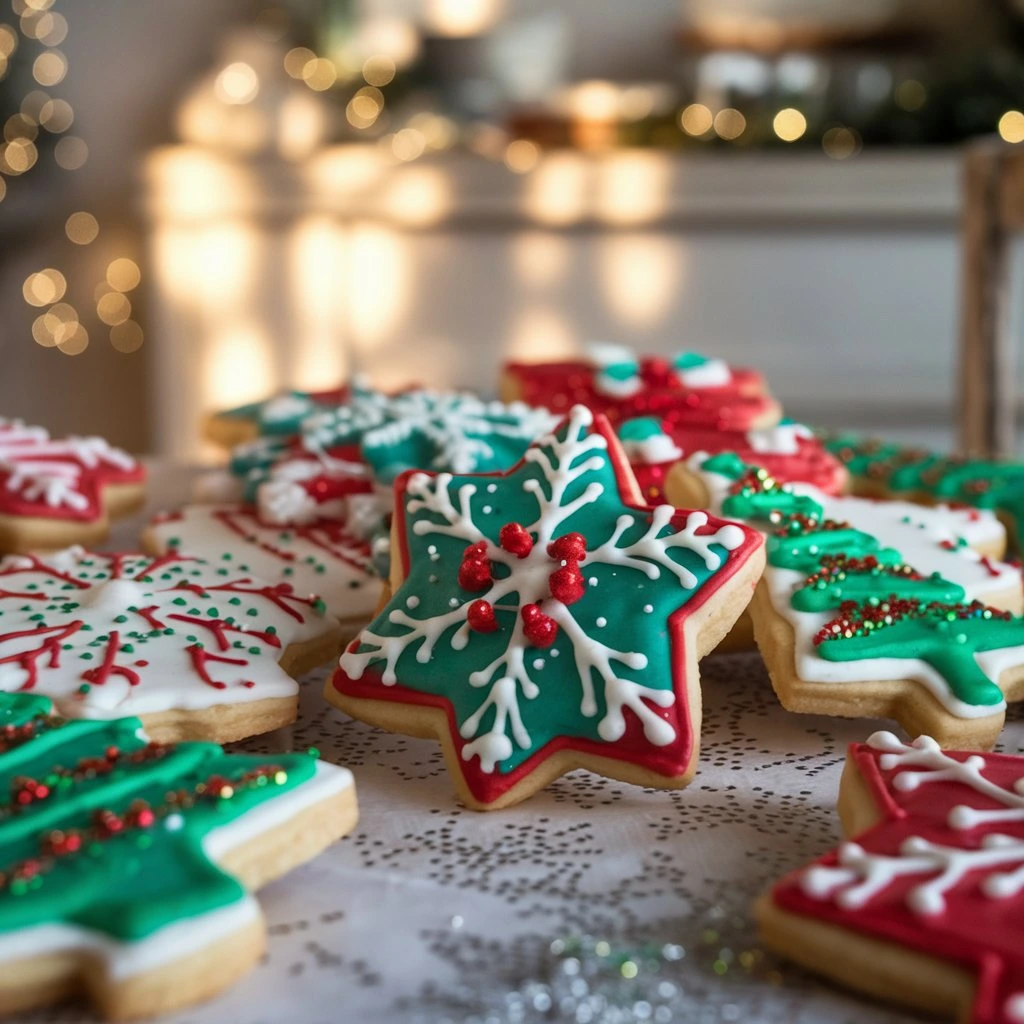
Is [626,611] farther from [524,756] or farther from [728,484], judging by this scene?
[728,484]

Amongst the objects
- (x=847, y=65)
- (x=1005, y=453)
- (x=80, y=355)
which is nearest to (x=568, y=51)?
(x=847, y=65)

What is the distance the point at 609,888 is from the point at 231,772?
0.65 feet

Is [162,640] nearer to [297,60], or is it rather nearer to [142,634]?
[142,634]

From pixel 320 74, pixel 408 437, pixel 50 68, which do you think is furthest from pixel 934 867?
pixel 50 68

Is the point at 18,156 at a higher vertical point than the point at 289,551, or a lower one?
higher

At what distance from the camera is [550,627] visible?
2.49 feet

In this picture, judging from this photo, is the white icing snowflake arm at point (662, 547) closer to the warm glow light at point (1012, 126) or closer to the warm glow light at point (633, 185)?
the warm glow light at point (633, 185)

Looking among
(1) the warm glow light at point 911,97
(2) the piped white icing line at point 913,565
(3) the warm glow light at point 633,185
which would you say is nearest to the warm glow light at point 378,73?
(3) the warm glow light at point 633,185

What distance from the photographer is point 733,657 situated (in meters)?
1.00

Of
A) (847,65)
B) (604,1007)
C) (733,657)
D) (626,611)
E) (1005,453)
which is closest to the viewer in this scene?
(604,1007)

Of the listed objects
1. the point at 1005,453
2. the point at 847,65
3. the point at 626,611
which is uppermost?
the point at 847,65

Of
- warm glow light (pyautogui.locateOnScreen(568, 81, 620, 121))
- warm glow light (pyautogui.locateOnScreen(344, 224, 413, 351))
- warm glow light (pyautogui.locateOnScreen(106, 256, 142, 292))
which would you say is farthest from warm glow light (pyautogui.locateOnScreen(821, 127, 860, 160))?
warm glow light (pyautogui.locateOnScreen(106, 256, 142, 292))

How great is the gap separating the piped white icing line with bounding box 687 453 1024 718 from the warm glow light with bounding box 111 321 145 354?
260 centimetres

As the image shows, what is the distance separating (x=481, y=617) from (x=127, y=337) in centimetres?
280
